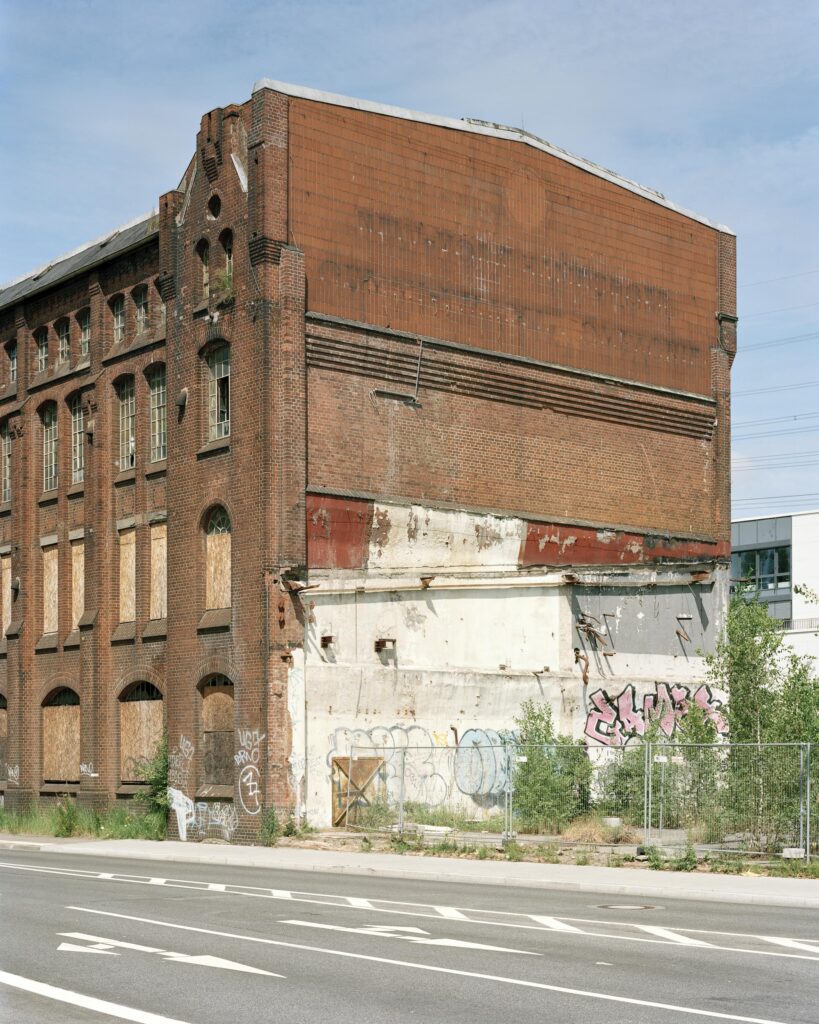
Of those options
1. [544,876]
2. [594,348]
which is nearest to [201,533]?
[594,348]

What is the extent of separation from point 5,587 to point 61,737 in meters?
5.89

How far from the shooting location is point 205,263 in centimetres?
3547

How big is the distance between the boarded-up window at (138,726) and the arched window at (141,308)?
915 centimetres

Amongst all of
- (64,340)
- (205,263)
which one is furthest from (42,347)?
(205,263)

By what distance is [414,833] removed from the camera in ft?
92.9

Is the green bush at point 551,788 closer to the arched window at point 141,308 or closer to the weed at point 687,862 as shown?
the weed at point 687,862

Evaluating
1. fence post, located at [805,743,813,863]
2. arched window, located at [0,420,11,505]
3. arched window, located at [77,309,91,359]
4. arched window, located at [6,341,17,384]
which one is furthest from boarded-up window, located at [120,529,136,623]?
fence post, located at [805,743,813,863]

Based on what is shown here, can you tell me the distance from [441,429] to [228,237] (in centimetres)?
680

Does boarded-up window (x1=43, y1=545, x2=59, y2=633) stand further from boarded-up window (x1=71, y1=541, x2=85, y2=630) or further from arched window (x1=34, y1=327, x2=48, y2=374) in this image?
arched window (x1=34, y1=327, x2=48, y2=374)

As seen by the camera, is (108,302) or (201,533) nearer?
(201,533)

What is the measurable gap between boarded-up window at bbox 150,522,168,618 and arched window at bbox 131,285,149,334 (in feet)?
17.2

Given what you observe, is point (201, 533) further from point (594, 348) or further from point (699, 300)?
point (699, 300)

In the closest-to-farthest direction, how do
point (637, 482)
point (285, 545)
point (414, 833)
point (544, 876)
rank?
1. point (544, 876)
2. point (414, 833)
3. point (285, 545)
4. point (637, 482)

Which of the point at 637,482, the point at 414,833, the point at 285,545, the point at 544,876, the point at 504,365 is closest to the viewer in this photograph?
the point at 544,876
